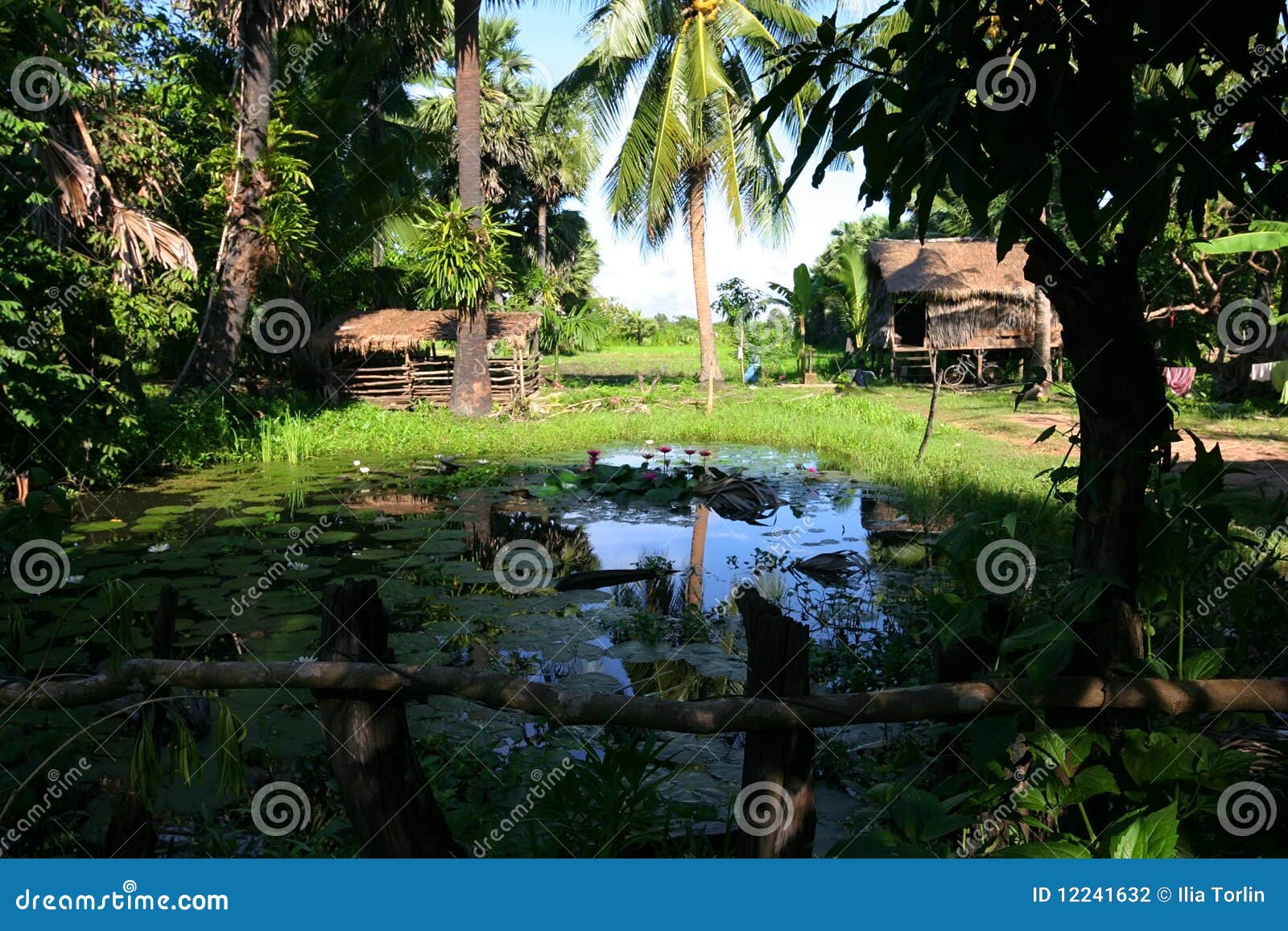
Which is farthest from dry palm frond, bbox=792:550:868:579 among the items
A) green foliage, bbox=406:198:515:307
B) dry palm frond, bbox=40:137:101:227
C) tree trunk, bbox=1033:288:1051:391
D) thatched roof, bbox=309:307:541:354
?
tree trunk, bbox=1033:288:1051:391

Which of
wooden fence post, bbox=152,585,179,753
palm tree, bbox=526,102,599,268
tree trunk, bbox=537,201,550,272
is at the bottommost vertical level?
wooden fence post, bbox=152,585,179,753

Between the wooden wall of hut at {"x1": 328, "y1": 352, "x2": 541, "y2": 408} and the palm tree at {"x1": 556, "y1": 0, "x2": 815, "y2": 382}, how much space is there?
4292 mm

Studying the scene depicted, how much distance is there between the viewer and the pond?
4.64 meters

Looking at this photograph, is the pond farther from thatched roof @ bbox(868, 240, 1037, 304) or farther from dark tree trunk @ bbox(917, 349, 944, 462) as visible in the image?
thatched roof @ bbox(868, 240, 1037, 304)

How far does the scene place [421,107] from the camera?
3334cm

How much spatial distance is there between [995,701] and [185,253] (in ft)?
39.3

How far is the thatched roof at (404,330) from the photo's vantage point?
20.3m

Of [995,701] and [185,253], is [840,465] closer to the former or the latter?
[185,253]

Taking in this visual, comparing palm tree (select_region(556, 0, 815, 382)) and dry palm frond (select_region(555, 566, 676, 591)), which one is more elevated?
palm tree (select_region(556, 0, 815, 382))

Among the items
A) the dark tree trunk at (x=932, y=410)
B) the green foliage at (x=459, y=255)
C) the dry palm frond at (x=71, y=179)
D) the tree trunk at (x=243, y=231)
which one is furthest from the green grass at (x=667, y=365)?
the dry palm frond at (x=71, y=179)

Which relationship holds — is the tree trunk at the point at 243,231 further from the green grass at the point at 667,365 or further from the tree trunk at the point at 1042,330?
the tree trunk at the point at 1042,330

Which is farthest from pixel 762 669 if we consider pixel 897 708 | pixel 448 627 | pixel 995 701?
pixel 448 627

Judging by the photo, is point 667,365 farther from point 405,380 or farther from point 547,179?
point 405,380

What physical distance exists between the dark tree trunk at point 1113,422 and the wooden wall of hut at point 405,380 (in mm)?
18304
